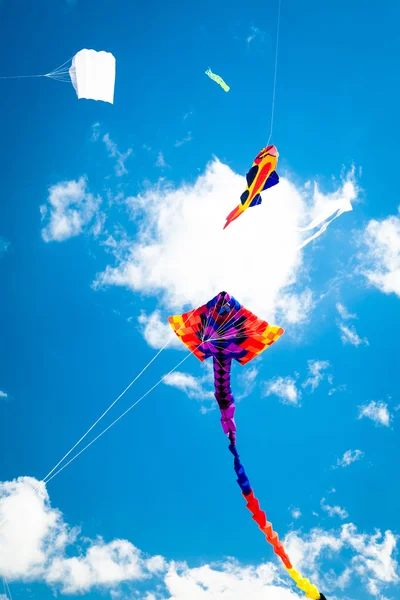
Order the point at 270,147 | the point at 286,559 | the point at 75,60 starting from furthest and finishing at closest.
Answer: the point at 75,60, the point at 286,559, the point at 270,147

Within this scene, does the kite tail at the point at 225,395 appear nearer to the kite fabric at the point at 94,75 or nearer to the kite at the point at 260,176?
the kite at the point at 260,176

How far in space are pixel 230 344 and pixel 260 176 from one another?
167 inches

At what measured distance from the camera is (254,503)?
411 inches

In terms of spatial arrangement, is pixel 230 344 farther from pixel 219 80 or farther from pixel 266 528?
pixel 219 80

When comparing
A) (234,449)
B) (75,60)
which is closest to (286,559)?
(234,449)

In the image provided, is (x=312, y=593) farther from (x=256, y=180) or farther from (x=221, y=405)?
(x=256, y=180)

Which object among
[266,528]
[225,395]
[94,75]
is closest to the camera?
[266,528]

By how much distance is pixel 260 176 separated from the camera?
9.16 metres

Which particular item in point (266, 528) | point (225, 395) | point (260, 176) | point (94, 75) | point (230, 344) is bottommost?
point (266, 528)

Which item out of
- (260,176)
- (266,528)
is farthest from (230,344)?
(266,528)

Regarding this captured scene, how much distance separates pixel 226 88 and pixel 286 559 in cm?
1149

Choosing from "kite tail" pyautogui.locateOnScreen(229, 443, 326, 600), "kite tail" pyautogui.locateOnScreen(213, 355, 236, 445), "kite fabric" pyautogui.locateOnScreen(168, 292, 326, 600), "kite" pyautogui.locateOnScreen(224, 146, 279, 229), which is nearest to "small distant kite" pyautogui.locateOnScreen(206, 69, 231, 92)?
"kite" pyautogui.locateOnScreen(224, 146, 279, 229)

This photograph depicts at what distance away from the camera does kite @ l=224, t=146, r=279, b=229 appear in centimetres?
902

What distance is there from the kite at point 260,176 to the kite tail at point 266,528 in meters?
6.22
